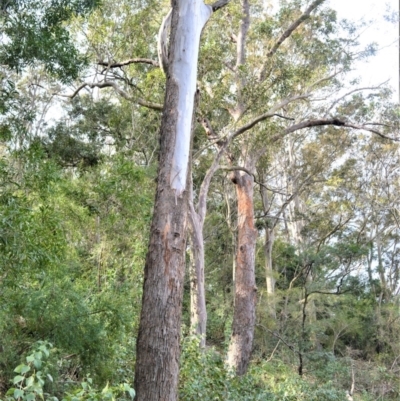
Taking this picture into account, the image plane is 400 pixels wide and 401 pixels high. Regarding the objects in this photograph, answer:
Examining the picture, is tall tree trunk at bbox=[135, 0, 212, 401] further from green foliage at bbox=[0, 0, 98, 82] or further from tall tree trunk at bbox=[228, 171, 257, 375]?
tall tree trunk at bbox=[228, 171, 257, 375]

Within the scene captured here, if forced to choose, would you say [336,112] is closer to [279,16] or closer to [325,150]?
[325,150]

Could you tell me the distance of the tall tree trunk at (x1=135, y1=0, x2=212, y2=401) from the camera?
3887 mm

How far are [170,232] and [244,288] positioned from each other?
5.86m

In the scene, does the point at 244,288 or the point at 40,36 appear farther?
the point at 244,288

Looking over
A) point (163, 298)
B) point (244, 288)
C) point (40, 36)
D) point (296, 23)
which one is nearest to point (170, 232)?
point (163, 298)

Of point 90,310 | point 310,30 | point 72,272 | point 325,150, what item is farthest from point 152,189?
point 325,150

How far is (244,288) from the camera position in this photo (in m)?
9.85

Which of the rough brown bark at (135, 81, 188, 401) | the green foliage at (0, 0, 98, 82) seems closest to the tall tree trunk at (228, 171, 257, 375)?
the rough brown bark at (135, 81, 188, 401)

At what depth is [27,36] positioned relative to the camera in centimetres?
524

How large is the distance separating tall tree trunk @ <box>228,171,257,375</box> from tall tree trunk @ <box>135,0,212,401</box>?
5.06 m

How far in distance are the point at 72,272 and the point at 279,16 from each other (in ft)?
25.7

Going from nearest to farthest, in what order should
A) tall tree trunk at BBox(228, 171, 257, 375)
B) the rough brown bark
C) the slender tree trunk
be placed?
the rough brown bark < the slender tree trunk < tall tree trunk at BBox(228, 171, 257, 375)

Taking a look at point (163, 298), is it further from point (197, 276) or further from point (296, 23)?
point (296, 23)

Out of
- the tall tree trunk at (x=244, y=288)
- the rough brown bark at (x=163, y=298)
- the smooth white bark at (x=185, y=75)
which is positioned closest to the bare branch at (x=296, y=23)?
the tall tree trunk at (x=244, y=288)
